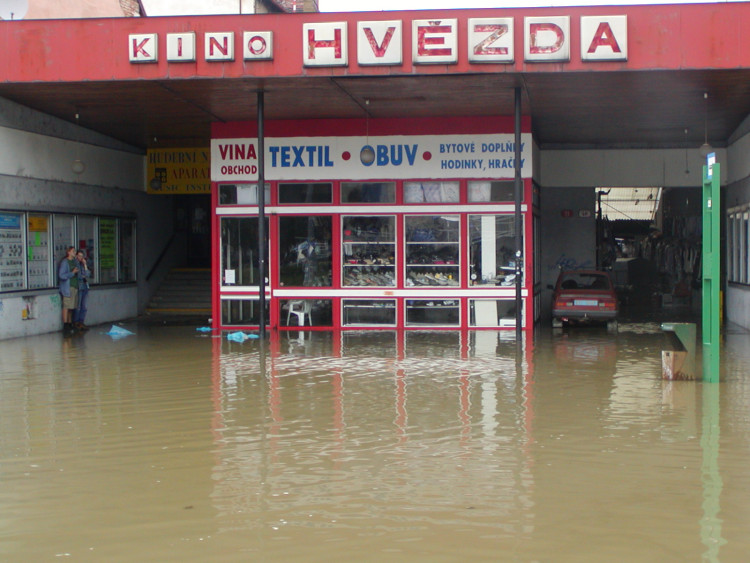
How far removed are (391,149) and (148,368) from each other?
791 cm

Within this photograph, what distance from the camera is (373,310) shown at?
2005cm

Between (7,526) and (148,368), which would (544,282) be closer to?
(148,368)

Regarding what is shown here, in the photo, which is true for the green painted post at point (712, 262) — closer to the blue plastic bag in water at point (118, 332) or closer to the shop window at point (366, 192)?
the shop window at point (366, 192)

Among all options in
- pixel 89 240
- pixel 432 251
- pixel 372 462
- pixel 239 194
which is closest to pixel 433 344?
pixel 432 251

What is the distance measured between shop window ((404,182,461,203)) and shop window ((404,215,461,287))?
353 millimetres

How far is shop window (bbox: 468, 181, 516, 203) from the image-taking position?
19562mm

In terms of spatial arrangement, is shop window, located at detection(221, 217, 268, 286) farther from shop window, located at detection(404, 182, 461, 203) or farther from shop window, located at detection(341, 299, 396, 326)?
shop window, located at detection(404, 182, 461, 203)

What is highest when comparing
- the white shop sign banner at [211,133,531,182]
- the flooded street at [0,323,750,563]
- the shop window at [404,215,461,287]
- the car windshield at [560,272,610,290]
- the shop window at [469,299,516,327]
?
the white shop sign banner at [211,133,531,182]

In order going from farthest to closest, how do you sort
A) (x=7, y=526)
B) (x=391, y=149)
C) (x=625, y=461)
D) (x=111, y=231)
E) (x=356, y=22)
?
(x=111, y=231) → (x=391, y=149) → (x=356, y=22) → (x=625, y=461) → (x=7, y=526)

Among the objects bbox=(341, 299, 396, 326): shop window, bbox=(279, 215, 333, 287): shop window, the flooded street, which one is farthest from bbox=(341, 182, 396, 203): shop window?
the flooded street

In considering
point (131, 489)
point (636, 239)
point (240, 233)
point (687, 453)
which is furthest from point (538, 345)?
point (636, 239)

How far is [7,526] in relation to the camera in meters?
6.22

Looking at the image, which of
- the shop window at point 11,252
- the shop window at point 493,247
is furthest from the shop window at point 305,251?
the shop window at point 11,252

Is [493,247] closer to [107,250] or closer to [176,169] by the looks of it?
[176,169]
